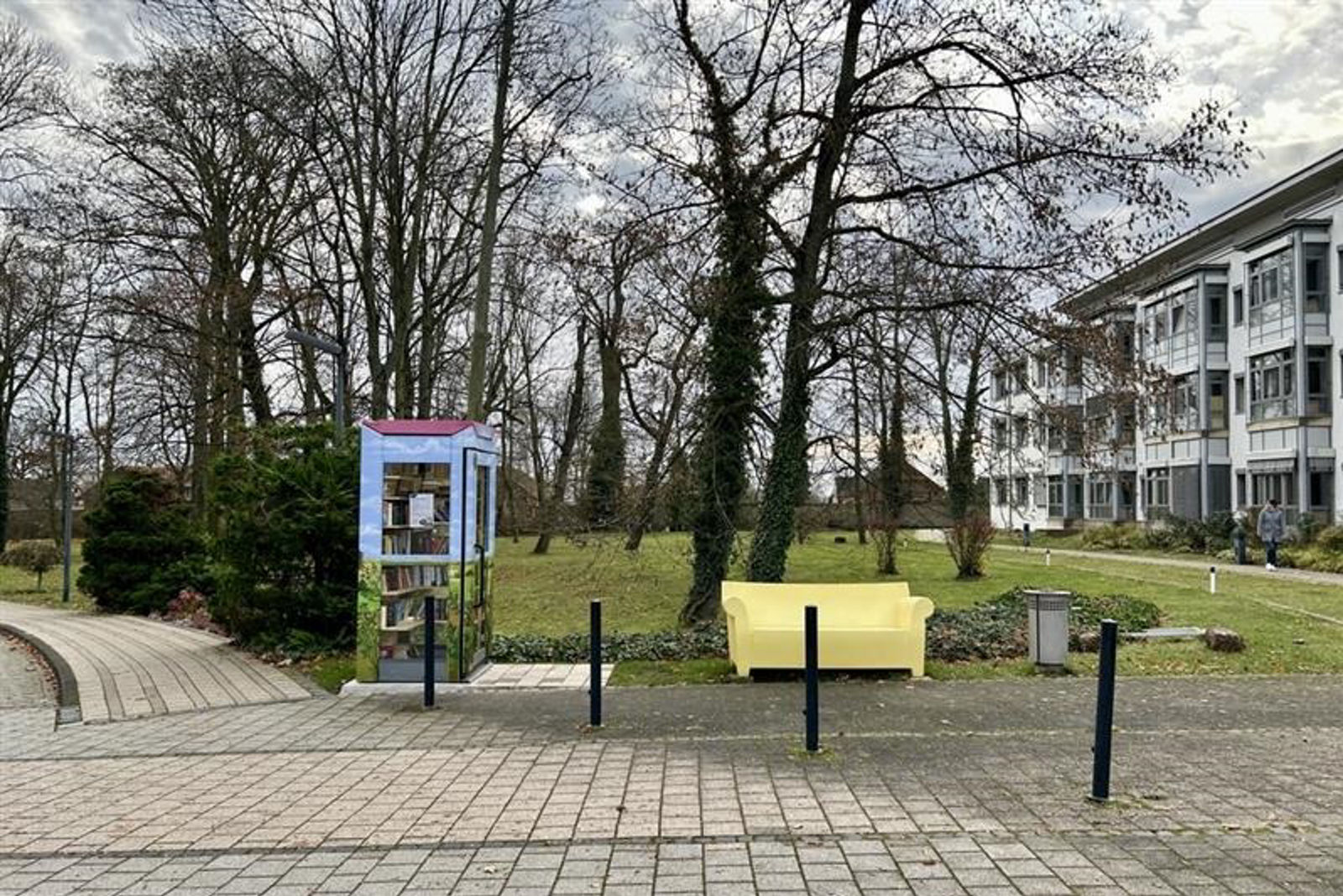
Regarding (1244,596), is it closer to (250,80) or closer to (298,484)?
(298,484)

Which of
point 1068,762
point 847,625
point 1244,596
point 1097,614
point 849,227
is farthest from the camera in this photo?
point 1244,596

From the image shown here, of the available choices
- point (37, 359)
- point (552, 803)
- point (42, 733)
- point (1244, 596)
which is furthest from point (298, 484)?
point (37, 359)

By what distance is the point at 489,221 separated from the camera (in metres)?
16.6

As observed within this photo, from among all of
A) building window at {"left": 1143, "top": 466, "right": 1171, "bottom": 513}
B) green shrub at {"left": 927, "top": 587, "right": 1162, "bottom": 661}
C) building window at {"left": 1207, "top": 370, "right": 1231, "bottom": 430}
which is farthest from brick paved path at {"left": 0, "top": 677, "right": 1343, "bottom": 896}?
building window at {"left": 1143, "top": 466, "right": 1171, "bottom": 513}

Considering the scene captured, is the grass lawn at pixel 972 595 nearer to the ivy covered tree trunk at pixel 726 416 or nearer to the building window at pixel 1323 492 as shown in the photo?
the ivy covered tree trunk at pixel 726 416

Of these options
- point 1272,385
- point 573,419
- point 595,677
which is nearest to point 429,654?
point 595,677

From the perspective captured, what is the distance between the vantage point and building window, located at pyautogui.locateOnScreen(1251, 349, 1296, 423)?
3416cm

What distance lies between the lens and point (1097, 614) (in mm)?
13570

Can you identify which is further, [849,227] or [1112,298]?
[849,227]

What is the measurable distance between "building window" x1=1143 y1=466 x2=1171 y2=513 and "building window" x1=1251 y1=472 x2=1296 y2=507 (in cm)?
505

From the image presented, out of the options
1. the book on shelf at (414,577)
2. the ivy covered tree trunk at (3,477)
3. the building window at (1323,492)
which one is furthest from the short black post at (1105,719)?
the ivy covered tree trunk at (3,477)

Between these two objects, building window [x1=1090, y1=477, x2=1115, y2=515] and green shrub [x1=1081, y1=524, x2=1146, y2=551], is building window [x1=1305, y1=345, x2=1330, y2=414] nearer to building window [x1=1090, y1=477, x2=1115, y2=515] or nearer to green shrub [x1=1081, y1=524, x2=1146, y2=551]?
green shrub [x1=1081, y1=524, x2=1146, y2=551]

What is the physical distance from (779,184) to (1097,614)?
22.9ft

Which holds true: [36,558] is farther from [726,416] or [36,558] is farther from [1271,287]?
[1271,287]
